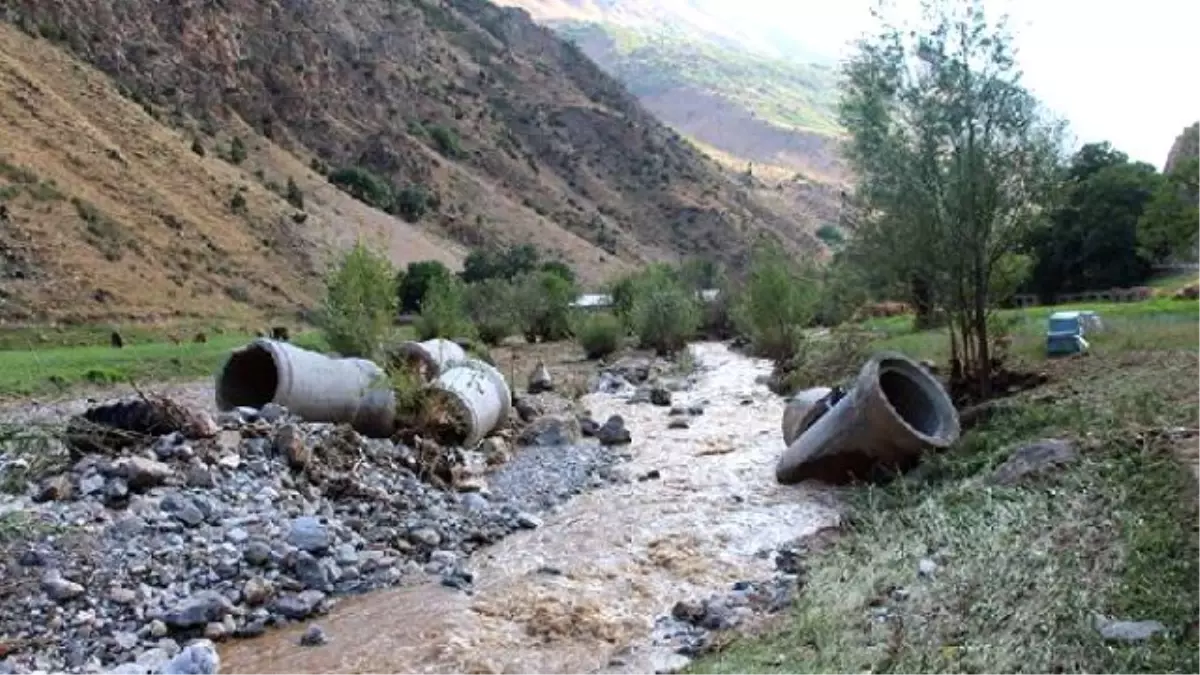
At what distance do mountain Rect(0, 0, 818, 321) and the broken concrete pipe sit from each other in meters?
31.9

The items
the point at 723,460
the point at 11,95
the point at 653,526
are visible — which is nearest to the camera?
the point at 653,526

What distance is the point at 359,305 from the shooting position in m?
28.6

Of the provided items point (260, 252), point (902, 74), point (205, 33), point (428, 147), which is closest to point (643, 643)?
point (902, 74)

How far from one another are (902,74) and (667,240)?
274 ft

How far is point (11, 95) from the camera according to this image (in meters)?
54.3

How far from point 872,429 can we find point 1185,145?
64.6 metres

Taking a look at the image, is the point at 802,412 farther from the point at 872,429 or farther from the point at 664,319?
the point at 664,319

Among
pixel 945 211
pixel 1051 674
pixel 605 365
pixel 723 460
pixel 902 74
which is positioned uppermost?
pixel 902 74

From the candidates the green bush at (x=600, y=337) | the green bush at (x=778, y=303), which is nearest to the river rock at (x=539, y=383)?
the green bush at (x=778, y=303)

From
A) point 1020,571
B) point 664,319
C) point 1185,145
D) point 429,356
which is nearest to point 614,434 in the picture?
point 429,356

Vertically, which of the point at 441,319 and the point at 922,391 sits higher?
the point at 922,391

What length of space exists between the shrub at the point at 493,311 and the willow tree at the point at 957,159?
103ft

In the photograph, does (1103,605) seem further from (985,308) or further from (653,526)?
(985,308)

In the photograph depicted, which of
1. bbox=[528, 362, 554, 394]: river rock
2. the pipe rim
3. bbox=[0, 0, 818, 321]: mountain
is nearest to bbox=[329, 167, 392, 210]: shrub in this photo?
bbox=[0, 0, 818, 321]: mountain
